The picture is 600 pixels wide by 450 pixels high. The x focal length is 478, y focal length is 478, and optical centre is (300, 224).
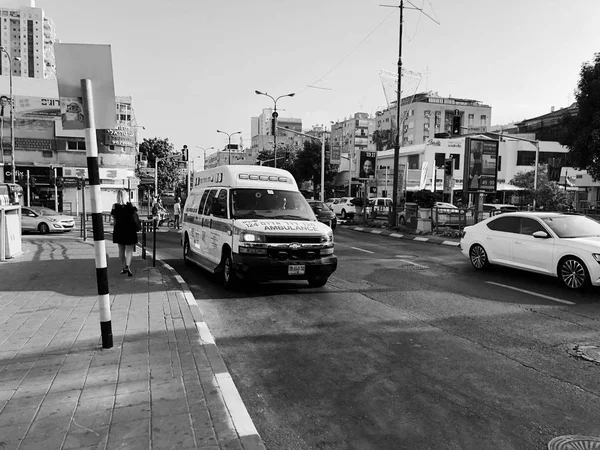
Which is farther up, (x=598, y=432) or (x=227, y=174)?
(x=227, y=174)

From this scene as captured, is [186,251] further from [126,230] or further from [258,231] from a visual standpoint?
[258,231]

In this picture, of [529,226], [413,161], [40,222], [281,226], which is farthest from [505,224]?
[413,161]

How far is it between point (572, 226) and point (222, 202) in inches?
298

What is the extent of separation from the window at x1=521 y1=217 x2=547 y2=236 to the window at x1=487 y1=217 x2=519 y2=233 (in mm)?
170

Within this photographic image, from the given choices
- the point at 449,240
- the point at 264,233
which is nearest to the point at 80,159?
the point at 449,240

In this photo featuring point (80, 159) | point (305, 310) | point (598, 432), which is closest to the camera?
point (598, 432)

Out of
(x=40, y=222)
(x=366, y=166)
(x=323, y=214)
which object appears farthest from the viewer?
(x=366, y=166)

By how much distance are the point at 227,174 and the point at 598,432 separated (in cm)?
815

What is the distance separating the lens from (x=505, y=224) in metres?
11.5

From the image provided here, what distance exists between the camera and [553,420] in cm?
404

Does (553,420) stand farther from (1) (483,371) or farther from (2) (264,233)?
(2) (264,233)

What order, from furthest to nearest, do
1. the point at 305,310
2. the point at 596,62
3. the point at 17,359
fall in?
the point at 596,62 < the point at 305,310 < the point at 17,359

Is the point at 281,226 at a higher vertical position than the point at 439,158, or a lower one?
lower

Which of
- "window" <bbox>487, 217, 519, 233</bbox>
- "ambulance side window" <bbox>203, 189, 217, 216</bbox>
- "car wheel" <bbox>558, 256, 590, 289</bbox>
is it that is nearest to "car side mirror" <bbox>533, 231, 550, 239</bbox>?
"car wheel" <bbox>558, 256, 590, 289</bbox>
